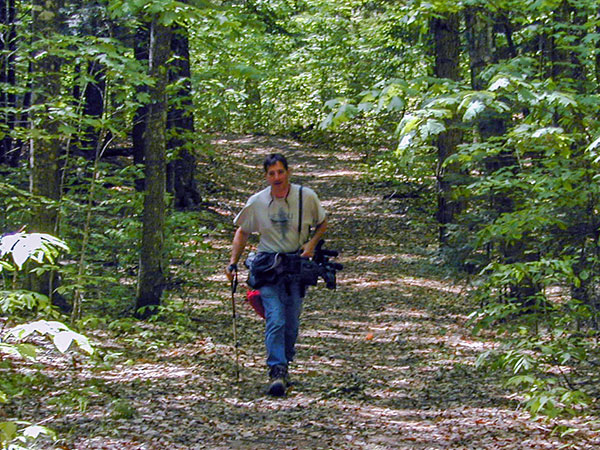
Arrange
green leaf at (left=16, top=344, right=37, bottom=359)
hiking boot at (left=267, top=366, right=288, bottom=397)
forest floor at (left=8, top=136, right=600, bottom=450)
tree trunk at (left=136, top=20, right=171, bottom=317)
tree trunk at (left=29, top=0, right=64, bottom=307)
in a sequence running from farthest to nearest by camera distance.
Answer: tree trunk at (left=136, top=20, right=171, bottom=317), tree trunk at (left=29, top=0, right=64, bottom=307), hiking boot at (left=267, top=366, right=288, bottom=397), forest floor at (left=8, top=136, right=600, bottom=450), green leaf at (left=16, top=344, right=37, bottom=359)

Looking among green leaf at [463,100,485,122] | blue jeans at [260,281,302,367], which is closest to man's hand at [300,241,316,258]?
blue jeans at [260,281,302,367]

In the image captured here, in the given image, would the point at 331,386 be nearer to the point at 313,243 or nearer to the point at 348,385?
the point at 348,385

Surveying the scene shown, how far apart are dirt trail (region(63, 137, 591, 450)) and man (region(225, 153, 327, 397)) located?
0.49 metres

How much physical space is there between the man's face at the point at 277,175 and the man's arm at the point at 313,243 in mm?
561

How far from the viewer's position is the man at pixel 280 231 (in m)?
6.99

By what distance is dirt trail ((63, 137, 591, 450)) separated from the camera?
5.71 m

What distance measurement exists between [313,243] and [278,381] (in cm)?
133

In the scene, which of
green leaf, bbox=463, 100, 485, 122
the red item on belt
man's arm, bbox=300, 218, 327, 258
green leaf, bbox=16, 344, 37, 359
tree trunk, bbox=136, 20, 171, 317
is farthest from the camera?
tree trunk, bbox=136, 20, 171, 317

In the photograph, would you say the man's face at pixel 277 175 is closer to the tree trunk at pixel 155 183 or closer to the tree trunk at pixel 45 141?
the tree trunk at pixel 45 141

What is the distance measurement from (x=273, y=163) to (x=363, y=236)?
11624mm

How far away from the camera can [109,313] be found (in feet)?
34.0

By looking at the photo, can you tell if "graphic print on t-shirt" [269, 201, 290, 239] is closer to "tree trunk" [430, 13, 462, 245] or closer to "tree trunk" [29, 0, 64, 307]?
"tree trunk" [29, 0, 64, 307]

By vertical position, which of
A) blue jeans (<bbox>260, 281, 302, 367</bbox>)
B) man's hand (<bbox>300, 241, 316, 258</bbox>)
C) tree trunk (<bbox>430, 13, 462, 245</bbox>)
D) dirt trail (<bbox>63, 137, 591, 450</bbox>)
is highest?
tree trunk (<bbox>430, 13, 462, 245</bbox>)

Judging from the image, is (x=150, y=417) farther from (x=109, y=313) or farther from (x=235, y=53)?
(x=235, y=53)
